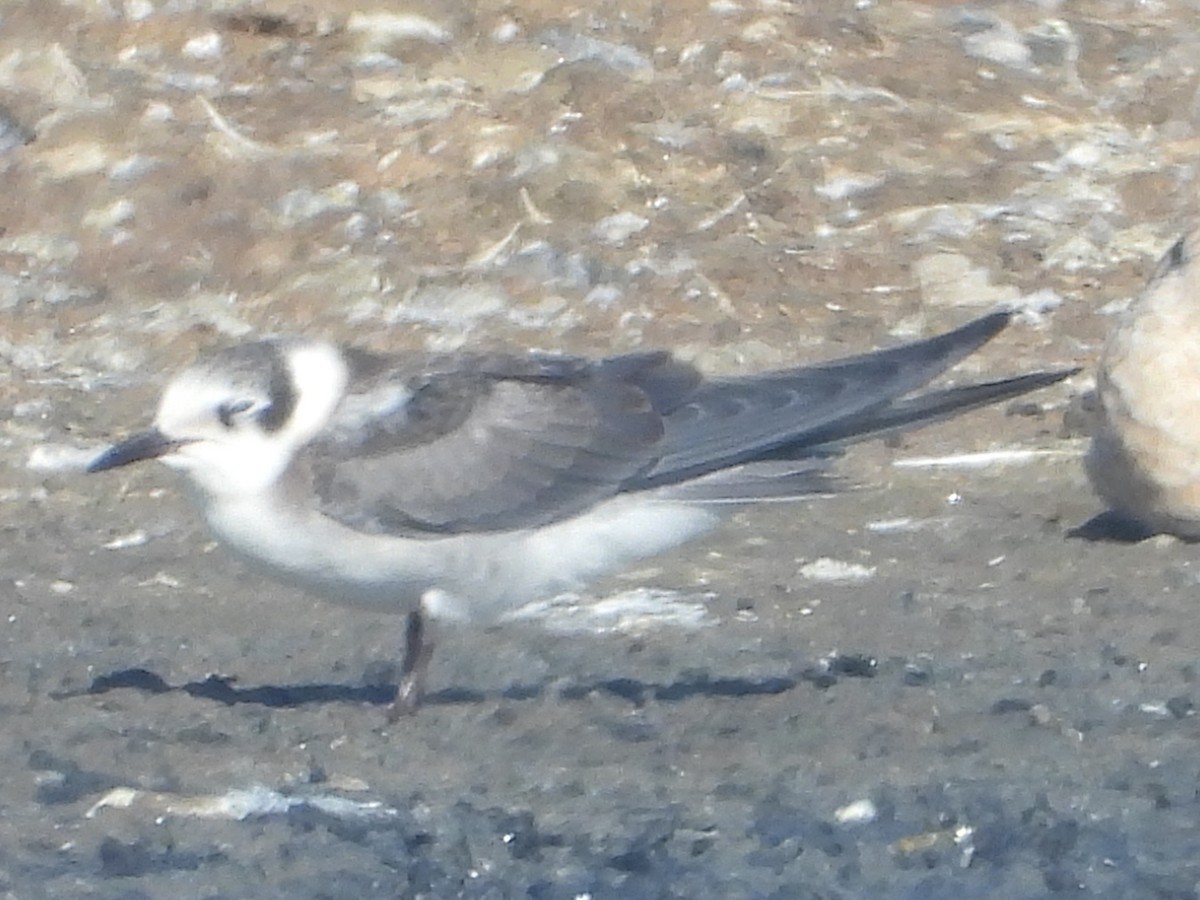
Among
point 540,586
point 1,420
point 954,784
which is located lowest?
point 1,420

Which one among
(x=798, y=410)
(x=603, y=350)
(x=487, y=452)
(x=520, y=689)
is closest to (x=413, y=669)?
(x=520, y=689)

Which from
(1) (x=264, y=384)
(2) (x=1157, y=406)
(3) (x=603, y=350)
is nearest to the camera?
(1) (x=264, y=384)

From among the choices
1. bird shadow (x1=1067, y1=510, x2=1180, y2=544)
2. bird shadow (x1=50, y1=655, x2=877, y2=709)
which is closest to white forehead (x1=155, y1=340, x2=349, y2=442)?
bird shadow (x1=50, y1=655, x2=877, y2=709)

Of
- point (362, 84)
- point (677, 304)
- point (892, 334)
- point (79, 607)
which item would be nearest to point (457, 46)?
point (362, 84)

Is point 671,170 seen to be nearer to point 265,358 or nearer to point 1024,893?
point 265,358

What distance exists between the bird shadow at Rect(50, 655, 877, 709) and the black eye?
26.0 inches

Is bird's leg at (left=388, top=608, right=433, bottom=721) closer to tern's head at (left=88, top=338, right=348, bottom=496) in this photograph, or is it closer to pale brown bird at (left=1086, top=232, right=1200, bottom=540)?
tern's head at (left=88, top=338, right=348, bottom=496)

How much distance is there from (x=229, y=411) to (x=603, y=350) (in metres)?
3.20

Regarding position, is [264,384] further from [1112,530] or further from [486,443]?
[1112,530]

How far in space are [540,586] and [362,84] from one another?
4854 millimetres

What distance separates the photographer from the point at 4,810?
460 centimetres

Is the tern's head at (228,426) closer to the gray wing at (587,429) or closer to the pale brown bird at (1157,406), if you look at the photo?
the gray wing at (587,429)

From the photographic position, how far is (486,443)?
17.7ft

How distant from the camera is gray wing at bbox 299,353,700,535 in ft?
17.1
